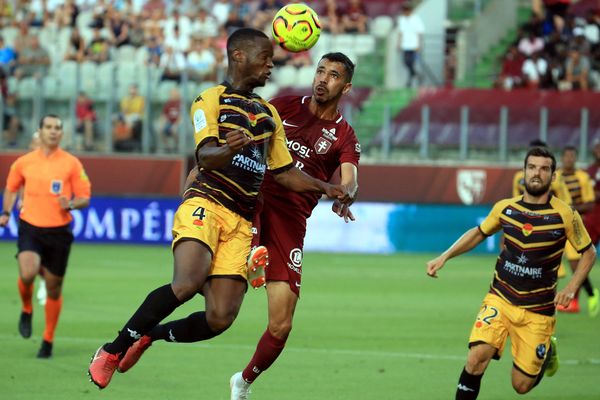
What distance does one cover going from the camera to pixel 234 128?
7844 mm

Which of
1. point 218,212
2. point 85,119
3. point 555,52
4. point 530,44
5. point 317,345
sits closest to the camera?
point 218,212

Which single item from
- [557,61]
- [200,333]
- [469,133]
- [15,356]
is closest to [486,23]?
[557,61]

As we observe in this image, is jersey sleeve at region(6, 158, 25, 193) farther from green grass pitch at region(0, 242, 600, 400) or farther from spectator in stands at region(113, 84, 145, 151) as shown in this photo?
spectator in stands at region(113, 84, 145, 151)

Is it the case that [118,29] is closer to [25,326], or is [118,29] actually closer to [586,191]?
[586,191]

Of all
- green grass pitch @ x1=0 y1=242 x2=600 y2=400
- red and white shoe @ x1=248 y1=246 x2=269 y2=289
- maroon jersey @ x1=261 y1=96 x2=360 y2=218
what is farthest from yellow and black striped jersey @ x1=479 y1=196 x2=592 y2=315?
red and white shoe @ x1=248 y1=246 x2=269 y2=289

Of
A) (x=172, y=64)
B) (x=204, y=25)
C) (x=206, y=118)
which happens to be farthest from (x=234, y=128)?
(x=204, y=25)

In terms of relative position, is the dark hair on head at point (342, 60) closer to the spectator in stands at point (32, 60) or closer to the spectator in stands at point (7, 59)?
the spectator in stands at point (32, 60)

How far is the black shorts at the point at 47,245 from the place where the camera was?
461 inches

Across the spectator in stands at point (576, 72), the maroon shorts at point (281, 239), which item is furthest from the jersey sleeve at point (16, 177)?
the spectator in stands at point (576, 72)

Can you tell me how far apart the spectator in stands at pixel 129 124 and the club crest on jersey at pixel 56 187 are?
13508mm

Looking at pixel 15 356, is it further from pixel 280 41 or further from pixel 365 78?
pixel 365 78

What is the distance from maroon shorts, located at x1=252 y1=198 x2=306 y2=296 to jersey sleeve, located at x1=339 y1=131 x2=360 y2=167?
562 mm

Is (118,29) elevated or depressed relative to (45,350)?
elevated

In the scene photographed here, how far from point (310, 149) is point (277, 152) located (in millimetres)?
938
